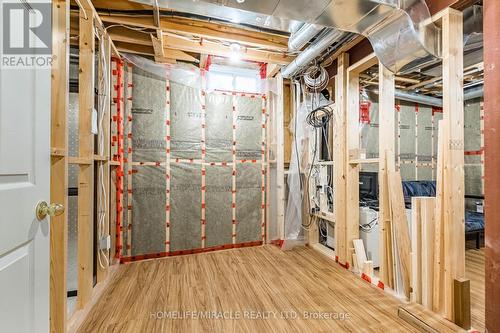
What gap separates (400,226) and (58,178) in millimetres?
2679

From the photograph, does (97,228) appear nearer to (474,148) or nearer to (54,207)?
(54,207)

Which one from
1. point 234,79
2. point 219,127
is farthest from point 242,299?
point 234,79

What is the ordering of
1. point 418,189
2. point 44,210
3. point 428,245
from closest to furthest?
point 44,210 → point 428,245 → point 418,189

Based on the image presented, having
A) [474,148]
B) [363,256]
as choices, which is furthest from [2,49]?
[474,148]

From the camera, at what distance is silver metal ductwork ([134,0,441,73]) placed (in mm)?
1777

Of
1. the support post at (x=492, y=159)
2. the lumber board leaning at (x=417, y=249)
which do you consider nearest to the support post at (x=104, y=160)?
the lumber board leaning at (x=417, y=249)

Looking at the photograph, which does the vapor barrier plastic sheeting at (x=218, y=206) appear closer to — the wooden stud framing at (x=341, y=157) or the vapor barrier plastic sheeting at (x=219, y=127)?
the vapor barrier plastic sheeting at (x=219, y=127)

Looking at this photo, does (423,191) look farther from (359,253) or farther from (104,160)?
(104,160)

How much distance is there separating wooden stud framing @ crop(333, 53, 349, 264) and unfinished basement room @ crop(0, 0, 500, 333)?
0.07 ft

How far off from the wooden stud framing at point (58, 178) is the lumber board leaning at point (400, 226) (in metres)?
2.59

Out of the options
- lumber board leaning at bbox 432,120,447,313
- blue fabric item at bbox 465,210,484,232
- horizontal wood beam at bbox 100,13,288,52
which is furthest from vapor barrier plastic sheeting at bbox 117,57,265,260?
blue fabric item at bbox 465,210,484,232

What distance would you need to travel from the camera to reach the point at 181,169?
3.44m

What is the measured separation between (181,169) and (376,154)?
3.24 m

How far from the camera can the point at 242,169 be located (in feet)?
12.3
